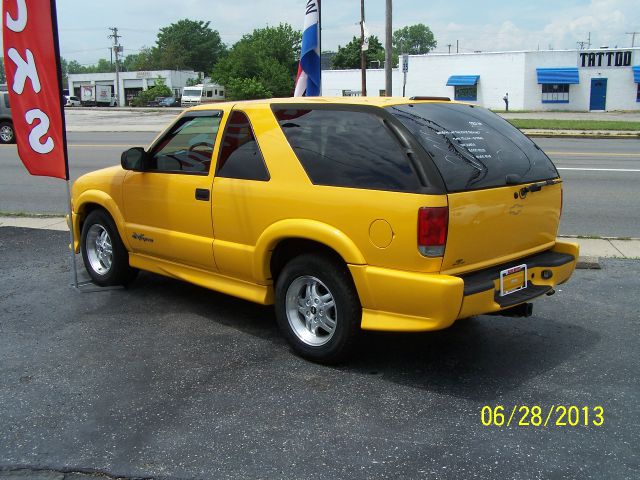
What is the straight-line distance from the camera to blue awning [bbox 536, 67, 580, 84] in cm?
5050

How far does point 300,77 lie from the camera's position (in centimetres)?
919

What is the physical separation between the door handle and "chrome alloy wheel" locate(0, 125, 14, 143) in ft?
67.3

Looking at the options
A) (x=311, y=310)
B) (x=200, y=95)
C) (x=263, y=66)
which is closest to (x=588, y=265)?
(x=311, y=310)

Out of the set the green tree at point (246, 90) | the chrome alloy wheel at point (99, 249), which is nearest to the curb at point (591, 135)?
the chrome alloy wheel at point (99, 249)

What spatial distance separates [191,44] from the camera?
126062 mm

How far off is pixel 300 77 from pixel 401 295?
19.4 ft

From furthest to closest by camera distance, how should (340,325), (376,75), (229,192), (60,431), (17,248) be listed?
(376,75), (17,248), (229,192), (340,325), (60,431)

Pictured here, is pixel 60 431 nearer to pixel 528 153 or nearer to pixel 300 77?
pixel 528 153

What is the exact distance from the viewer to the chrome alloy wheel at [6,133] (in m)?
22.9

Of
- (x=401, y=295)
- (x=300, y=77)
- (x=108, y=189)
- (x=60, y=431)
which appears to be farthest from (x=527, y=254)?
(x=300, y=77)

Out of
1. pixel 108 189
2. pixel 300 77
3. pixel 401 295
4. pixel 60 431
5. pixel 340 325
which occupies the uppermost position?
pixel 300 77

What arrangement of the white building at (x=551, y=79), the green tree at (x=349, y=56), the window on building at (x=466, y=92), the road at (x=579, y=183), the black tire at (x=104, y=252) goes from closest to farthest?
the black tire at (x=104, y=252)
the road at (x=579, y=183)
the white building at (x=551, y=79)
the window on building at (x=466, y=92)
the green tree at (x=349, y=56)

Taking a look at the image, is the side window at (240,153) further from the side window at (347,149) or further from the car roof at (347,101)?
the side window at (347,149)

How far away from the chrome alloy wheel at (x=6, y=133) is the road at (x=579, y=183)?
1.62 meters
